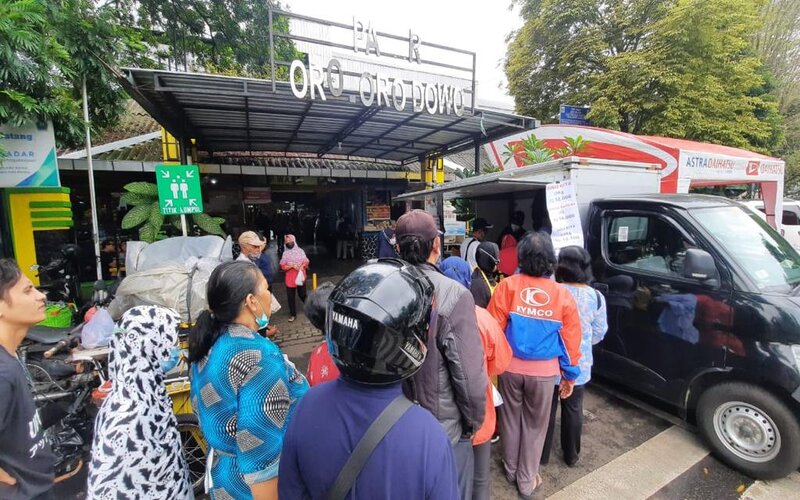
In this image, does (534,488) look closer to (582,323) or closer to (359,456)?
(582,323)

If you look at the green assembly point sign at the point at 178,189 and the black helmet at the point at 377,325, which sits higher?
the green assembly point sign at the point at 178,189

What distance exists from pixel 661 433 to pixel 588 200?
226 centimetres

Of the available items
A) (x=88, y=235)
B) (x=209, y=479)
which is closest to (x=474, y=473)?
→ (x=209, y=479)

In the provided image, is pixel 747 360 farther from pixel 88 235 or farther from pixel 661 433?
pixel 88 235

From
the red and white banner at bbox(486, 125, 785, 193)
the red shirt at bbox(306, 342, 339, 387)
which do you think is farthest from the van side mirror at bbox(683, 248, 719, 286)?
the red and white banner at bbox(486, 125, 785, 193)

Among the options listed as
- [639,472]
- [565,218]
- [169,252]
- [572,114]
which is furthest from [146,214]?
[572,114]

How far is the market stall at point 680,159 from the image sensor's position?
6.69 m

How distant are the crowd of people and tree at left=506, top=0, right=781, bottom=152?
540 inches

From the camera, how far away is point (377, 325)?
2.90 feet

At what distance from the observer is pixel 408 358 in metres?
0.95

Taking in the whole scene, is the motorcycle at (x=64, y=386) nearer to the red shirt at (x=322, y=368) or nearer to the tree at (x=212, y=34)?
the red shirt at (x=322, y=368)

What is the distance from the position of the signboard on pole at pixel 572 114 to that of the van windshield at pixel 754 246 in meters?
9.30

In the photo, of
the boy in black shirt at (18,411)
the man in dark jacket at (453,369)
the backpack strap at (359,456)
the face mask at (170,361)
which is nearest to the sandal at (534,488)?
the man in dark jacket at (453,369)

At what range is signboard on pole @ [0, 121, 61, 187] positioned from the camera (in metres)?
4.46
